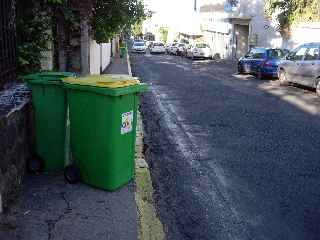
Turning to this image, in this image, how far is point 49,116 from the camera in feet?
17.0

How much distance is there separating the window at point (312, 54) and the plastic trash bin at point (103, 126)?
35.3 ft

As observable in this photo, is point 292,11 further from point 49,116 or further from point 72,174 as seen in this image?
point 72,174

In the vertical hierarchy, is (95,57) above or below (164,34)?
below

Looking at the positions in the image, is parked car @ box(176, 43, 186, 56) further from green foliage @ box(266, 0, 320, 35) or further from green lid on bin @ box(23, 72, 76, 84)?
green lid on bin @ box(23, 72, 76, 84)

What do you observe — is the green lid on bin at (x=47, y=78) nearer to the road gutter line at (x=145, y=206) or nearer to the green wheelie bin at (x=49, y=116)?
the green wheelie bin at (x=49, y=116)

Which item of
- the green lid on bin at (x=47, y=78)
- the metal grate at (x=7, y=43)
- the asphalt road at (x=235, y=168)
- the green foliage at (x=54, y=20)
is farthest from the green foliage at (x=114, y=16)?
the green lid on bin at (x=47, y=78)

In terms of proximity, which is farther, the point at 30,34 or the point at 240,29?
the point at 240,29

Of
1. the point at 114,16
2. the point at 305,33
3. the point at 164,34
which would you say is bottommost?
the point at 114,16

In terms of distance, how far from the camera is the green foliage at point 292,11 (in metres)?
25.1

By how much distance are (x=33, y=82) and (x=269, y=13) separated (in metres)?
24.8

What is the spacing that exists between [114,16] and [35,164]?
7216 millimetres

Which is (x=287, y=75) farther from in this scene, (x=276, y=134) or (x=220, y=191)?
(x=220, y=191)

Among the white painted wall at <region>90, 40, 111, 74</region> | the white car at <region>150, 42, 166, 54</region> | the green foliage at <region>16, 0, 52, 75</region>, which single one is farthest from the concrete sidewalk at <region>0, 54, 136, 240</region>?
the white car at <region>150, 42, 166, 54</region>

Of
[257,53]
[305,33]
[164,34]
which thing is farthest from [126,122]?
[164,34]
